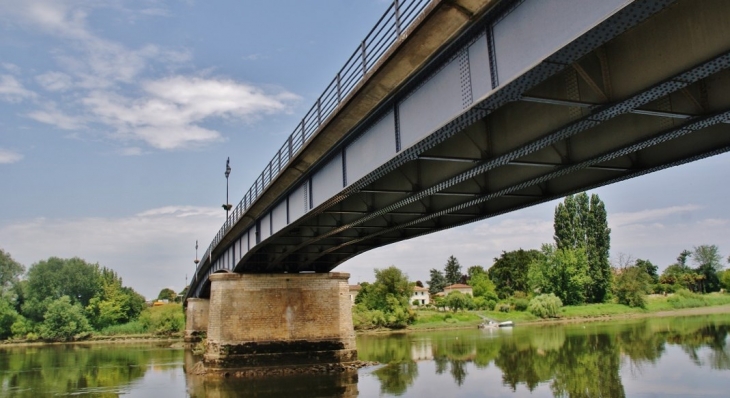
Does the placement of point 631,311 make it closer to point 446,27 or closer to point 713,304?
point 713,304

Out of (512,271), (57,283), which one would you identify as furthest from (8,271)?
(512,271)

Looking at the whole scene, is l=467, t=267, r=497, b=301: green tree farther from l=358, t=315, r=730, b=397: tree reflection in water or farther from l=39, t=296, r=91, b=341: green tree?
l=39, t=296, r=91, b=341: green tree

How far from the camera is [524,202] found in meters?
18.0

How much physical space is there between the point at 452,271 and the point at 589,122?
150995 millimetres

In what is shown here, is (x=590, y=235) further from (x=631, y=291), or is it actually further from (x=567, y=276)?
(x=631, y=291)

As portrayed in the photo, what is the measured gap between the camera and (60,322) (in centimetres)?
7950

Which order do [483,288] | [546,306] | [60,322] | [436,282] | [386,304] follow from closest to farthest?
[386,304] → [546,306] → [60,322] → [483,288] → [436,282]

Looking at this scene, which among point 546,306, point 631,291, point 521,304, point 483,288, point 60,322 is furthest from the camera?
point 483,288

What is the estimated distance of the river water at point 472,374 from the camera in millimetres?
24219

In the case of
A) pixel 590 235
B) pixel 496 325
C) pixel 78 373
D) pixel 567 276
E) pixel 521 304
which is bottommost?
pixel 78 373

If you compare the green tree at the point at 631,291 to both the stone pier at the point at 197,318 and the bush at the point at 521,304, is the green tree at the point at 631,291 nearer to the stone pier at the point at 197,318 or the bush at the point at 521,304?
the bush at the point at 521,304

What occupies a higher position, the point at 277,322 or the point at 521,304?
the point at 521,304

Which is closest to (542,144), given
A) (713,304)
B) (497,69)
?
(497,69)

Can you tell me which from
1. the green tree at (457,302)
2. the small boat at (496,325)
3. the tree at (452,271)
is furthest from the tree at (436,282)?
the small boat at (496,325)
